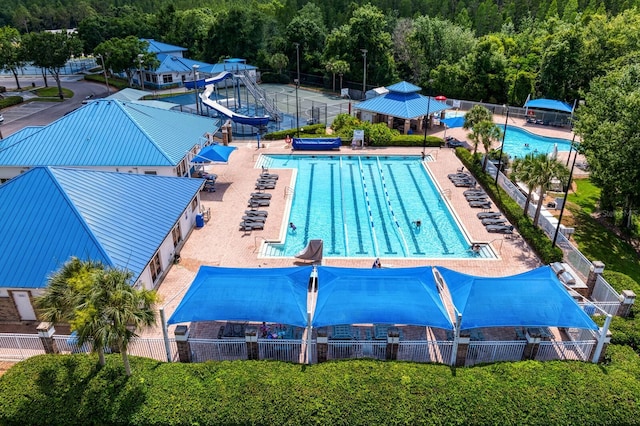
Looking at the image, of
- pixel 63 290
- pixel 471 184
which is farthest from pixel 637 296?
pixel 63 290

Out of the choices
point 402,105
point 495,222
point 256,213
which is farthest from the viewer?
point 402,105

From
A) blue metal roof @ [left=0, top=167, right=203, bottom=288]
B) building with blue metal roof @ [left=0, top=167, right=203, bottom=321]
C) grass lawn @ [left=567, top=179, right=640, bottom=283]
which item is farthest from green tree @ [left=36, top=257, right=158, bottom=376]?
grass lawn @ [left=567, top=179, right=640, bottom=283]

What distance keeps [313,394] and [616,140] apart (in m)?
21.4

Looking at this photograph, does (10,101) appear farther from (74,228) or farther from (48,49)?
(74,228)

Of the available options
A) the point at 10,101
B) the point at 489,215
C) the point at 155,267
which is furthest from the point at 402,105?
the point at 10,101

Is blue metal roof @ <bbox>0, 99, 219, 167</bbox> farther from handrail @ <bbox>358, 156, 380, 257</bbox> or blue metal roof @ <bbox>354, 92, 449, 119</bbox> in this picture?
blue metal roof @ <bbox>354, 92, 449, 119</bbox>

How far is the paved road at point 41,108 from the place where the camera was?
50.5m

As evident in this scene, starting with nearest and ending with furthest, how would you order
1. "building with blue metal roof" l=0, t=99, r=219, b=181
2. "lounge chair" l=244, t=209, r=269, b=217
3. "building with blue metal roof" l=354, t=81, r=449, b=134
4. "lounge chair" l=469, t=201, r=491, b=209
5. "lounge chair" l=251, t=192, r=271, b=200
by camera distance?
"building with blue metal roof" l=0, t=99, r=219, b=181 → "lounge chair" l=244, t=209, r=269, b=217 → "lounge chair" l=469, t=201, r=491, b=209 → "lounge chair" l=251, t=192, r=271, b=200 → "building with blue metal roof" l=354, t=81, r=449, b=134

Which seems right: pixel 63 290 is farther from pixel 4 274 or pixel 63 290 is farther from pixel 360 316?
pixel 360 316

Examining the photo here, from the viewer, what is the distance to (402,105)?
153ft

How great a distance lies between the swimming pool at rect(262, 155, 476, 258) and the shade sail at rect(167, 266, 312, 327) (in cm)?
688

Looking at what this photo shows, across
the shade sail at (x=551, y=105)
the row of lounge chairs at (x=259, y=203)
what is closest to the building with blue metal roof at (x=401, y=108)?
the shade sail at (x=551, y=105)

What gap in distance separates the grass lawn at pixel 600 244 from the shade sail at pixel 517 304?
8790mm

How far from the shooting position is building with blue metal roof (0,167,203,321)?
18875 millimetres
